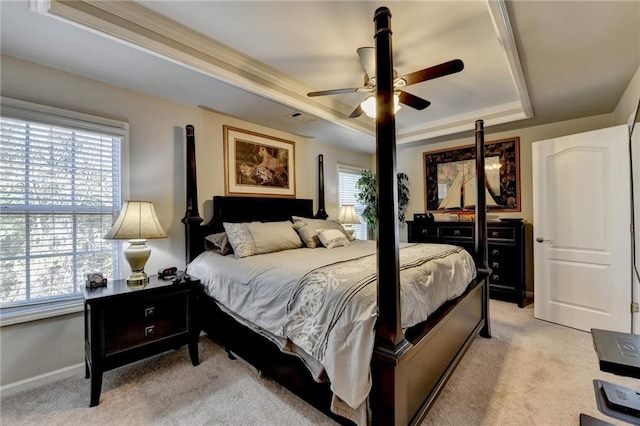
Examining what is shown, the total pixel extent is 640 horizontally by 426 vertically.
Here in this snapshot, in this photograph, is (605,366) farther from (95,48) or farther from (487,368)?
(95,48)

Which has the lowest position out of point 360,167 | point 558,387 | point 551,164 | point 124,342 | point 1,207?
point 558,387

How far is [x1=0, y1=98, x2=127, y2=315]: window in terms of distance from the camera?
6.61 ft

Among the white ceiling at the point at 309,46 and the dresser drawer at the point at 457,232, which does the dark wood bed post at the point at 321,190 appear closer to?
the white ceiling at the point at 309,46

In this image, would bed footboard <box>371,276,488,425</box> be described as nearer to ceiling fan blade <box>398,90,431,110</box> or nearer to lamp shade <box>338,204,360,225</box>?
ceiling fan blade <box>398,90,431,110</box>

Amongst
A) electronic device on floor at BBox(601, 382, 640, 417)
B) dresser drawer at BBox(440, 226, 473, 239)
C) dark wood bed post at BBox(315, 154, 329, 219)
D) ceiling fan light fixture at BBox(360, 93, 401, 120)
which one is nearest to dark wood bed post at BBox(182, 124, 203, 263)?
ceiling fan light fixture at BBox(360, 93, 401, 120)

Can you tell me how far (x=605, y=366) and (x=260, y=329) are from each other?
5.77 feet

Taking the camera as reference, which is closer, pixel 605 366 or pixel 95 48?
pixel 605 366

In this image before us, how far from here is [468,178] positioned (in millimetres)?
4367

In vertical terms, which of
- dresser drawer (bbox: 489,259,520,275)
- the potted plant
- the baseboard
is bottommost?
the baseboard

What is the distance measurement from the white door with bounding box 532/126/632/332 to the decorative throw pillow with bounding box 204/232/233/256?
3518mm

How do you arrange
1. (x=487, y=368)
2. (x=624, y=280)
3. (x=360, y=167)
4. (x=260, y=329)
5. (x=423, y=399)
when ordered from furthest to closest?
(x=360, y=167)
(x=624, y=280)
(x=487, y=368)
(x=260, y=329)
(x=423, y=399)

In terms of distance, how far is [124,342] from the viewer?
6.50ft

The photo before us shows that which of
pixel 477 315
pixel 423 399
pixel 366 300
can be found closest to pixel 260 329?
pixel 366 300

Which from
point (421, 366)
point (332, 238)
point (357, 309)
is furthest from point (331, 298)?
point (332, 238)
